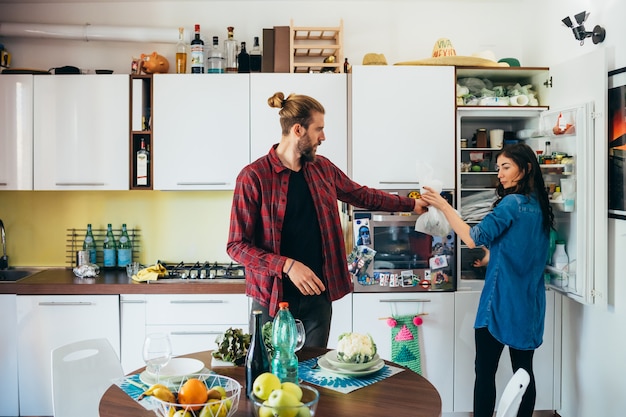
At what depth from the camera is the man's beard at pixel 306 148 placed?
2.71 m

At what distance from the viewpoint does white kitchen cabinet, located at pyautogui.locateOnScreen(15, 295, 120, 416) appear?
3.75 metres

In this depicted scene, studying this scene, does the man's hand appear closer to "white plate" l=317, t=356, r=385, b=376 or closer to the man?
the man

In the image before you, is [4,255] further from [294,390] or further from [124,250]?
[294,390]

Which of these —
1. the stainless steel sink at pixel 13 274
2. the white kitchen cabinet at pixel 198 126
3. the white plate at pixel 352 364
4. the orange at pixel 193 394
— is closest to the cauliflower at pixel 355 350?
the white plate at pixel 352 364

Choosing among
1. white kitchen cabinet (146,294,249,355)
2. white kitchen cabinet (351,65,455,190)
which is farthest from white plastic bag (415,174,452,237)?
white kitchen cabinet (146,294,249,355)

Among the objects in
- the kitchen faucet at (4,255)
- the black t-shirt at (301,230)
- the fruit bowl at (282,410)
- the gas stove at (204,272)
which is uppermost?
the black t-shirt at (301,230)

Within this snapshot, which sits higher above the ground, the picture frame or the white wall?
the white wall

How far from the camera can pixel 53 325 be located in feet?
12.3

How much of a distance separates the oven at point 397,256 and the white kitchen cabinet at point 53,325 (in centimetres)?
147

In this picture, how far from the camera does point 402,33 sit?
424 centimetres

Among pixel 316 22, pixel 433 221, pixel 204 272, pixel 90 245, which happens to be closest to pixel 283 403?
pixel 433 221

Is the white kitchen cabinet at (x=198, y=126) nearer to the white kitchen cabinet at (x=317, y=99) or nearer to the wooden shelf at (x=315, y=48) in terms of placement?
the white kitchen cabinet at (x=317, y=99)

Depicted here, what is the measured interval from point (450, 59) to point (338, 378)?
90.8 inches

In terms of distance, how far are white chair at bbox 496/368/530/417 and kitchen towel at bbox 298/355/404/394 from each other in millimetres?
386
